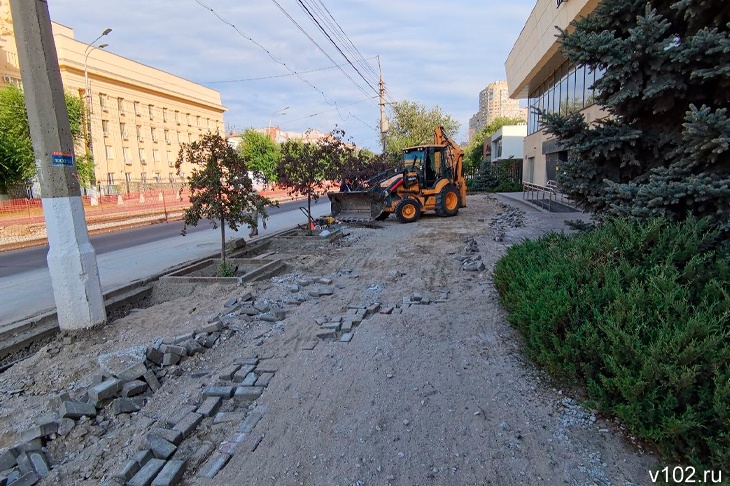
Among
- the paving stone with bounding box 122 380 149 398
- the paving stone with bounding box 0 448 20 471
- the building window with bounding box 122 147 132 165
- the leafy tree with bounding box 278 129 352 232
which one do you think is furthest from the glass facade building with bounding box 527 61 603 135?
the building window with bounding box 122 147 132 165

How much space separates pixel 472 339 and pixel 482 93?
120 m

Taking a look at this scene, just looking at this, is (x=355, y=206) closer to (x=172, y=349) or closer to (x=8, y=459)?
(x=172, y=349)

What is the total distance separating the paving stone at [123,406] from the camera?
11.9 feet

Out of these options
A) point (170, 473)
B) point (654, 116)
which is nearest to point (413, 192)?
point (654, 116)

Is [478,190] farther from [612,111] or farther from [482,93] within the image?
[482,93]

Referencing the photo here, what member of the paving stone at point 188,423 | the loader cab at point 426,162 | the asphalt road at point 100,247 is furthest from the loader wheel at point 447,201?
the paving stone at point 188,423

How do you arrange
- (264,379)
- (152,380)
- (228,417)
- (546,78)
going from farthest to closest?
1. (546,78)
2. (152,380)
3. (264,379)
4. (228,417)

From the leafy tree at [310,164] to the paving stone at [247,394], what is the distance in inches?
388

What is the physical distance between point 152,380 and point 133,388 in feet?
0.69

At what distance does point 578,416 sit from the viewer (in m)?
3.17

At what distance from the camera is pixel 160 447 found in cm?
301

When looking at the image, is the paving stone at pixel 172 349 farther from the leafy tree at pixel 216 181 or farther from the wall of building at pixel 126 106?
the wall of building at pixel 126 106

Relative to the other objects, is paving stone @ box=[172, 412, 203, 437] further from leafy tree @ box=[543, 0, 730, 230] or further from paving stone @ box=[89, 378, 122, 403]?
leafy tree @ box=[543, 0, 730, 230]

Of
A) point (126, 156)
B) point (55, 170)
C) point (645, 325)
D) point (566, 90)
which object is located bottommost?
point (645, 325)
